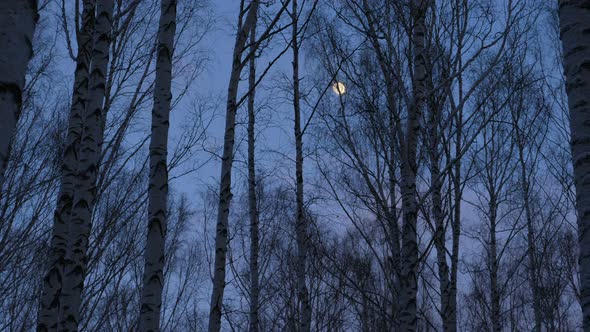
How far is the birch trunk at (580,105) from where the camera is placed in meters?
2.38

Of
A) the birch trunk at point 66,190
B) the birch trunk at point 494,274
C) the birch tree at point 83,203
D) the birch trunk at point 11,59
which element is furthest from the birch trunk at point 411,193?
the birch trunk at point 494,274

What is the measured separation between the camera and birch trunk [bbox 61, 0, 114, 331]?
4105 mm

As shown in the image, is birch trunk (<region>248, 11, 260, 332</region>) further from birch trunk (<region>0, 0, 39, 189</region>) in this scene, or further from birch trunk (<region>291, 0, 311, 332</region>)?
birch trunk (<region>0, 0, 39, 189</region>)

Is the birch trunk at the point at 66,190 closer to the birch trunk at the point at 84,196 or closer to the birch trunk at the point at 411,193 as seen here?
the birch trunk at the point at 84,196

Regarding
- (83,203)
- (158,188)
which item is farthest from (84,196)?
(158,188)

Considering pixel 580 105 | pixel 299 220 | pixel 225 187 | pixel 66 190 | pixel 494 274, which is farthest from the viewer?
pixel 494 274

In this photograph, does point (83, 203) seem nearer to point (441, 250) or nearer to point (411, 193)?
point (411, 193)

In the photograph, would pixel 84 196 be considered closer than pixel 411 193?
Yes

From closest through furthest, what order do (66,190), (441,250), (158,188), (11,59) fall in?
(11,59) < (158,188) < (66,190) < (441,250)

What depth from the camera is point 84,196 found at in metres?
4.23

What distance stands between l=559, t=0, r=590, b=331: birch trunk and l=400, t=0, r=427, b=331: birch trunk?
1955 mm

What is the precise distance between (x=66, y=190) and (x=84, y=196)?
377 mm

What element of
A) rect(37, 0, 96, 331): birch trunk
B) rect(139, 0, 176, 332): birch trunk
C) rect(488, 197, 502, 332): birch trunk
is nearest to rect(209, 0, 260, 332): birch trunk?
rect(139, 0, 176, 332): birch trunk

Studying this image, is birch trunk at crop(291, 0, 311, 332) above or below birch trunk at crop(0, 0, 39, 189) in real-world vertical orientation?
above
